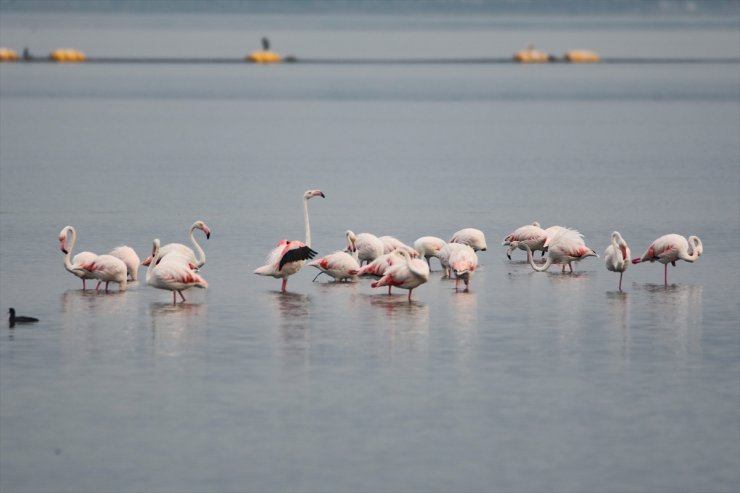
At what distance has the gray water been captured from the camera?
13.0 metres

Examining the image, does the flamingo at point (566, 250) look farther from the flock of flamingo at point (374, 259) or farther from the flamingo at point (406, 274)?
the flamingo at point (406, 274)

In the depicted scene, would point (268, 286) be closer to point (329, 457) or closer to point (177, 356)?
point (177, 356)

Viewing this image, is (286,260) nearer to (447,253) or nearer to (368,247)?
(368,247)

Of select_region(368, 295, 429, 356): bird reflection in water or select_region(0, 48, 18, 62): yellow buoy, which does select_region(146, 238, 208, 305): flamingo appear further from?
select_region(0, 48, 18, 62): yellow buoy

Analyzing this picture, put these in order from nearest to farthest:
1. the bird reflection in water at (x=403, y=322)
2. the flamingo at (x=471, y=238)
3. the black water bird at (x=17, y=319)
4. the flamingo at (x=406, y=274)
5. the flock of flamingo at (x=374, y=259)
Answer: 1. the bird reflection in water at (x=403, y=322)
2. the black water bird at (x=17, y=319)
3. the flamingo at (x=406, y=274)
4. the flock of flamingo at (x=374, y=259)
5. the flamingo at (x=471, y=238)

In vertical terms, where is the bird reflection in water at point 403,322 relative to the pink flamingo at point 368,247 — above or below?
below

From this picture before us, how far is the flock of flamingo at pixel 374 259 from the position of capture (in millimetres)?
20203

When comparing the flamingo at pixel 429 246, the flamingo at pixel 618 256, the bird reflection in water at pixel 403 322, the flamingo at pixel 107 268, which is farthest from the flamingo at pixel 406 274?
the flamingo at pixel 107 268

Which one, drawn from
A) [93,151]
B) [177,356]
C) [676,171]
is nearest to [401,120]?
[93,151]

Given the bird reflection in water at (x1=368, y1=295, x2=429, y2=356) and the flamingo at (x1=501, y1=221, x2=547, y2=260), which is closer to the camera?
the bird reflection in water at (x1=368, y1=295, x2=429, y2=356)

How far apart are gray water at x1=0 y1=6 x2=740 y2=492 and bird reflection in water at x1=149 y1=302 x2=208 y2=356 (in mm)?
53

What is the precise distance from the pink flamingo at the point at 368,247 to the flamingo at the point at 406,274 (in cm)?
197

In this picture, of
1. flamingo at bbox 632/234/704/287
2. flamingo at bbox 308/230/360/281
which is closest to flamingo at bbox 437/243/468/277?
flamingo at bbox 308/230/360/281

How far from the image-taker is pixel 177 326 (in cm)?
1881
